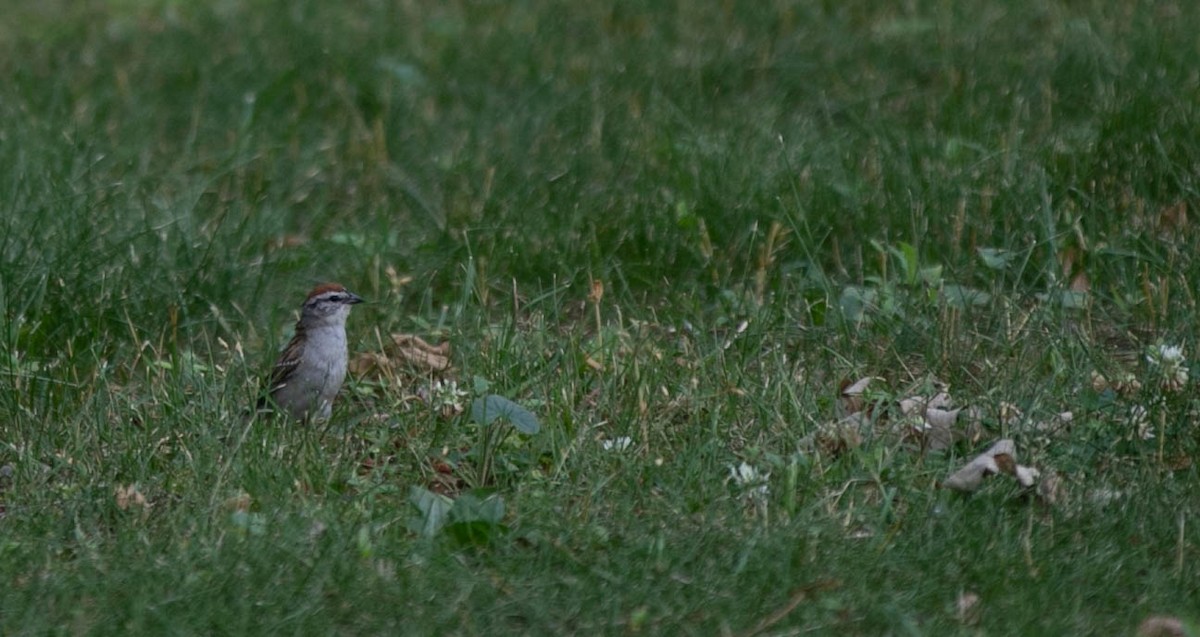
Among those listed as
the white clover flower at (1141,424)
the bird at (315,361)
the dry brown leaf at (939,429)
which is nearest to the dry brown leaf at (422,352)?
the bird at (315,361)

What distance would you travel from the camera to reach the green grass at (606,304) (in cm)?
461

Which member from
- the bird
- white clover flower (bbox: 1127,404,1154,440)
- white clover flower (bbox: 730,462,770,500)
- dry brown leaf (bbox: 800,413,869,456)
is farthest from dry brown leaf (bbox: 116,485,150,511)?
white clover flower (bbox: 1127,404,1154,440)

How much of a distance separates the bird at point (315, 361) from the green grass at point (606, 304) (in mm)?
125

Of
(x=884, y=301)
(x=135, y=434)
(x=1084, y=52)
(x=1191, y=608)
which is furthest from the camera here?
(x=1084, y=52)

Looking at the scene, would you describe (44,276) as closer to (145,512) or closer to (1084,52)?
(145,512)

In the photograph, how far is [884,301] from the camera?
20.9 feet

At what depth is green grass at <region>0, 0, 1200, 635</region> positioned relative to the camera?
15.1ft

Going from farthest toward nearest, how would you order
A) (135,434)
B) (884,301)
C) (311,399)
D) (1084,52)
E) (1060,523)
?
(1084,52), (884,301), (311,399), (135,434), (1060,523)

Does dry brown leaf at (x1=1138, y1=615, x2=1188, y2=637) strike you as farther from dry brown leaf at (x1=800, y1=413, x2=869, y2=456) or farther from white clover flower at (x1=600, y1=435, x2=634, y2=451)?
white clover flower at (x1=600, y1=435, x2=634, y2=451)

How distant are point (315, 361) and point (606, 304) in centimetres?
130

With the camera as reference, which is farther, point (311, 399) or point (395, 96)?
point (395, 96)

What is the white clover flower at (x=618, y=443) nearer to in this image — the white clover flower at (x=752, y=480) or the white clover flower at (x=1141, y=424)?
the white clover flower at (x=752, y=480)

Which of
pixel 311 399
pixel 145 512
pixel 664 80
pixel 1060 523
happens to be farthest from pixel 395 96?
pixel 1060 523

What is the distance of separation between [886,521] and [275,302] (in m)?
3.02
